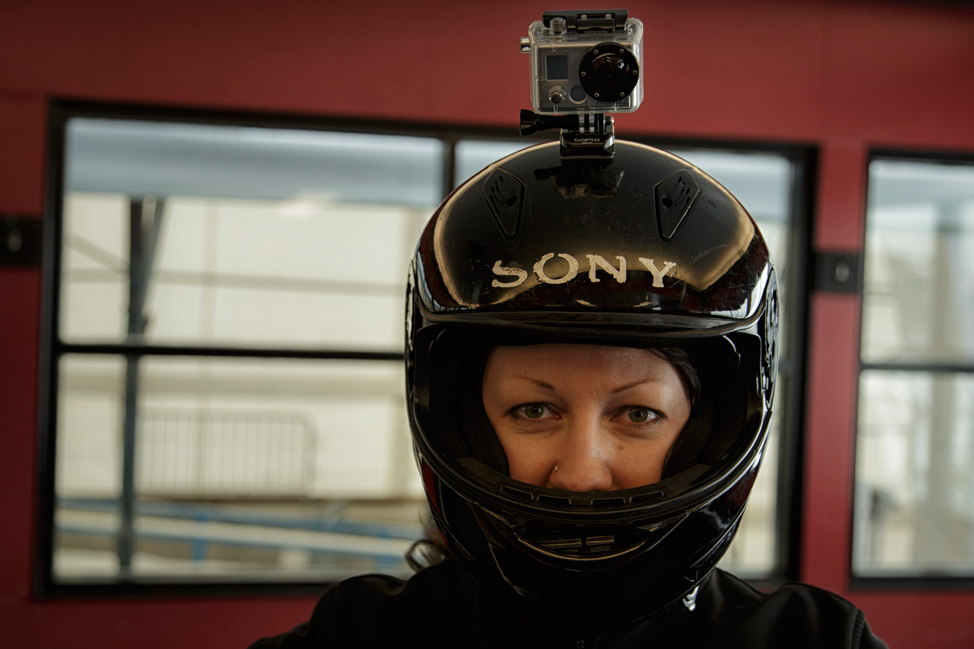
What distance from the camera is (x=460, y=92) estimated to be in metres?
2.74

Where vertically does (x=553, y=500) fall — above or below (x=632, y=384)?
below

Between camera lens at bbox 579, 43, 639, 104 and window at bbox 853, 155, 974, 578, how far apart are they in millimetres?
2506

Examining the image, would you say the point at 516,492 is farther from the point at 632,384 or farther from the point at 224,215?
the point at 224,215

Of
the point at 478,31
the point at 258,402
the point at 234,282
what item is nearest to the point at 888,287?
the point at 478,31

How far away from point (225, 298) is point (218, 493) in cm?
89

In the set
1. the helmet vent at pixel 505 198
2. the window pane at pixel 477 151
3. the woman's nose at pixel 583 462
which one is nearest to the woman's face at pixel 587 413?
the woman's nose at pixel 583 462

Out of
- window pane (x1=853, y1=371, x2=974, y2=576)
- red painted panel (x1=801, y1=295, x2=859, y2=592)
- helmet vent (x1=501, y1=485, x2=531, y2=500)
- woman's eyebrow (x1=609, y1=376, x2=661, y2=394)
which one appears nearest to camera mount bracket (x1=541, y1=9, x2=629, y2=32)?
woman's eyebrow (x1=609, y1=376, x2=661, y2=394)

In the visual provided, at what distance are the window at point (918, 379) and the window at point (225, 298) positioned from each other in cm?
47

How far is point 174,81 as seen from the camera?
2615mm

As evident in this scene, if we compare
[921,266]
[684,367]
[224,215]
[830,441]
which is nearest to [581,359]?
[684,367]

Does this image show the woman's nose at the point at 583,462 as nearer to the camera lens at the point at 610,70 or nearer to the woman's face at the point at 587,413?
the woman's face at the point at 587,413

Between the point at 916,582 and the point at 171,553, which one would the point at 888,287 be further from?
the point at 171,553

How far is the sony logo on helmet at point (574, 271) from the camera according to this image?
0.81 m

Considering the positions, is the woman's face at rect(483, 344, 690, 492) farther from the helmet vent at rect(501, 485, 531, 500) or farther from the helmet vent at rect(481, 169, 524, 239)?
the helmet vent at rect(481, 169, 524, 239)
